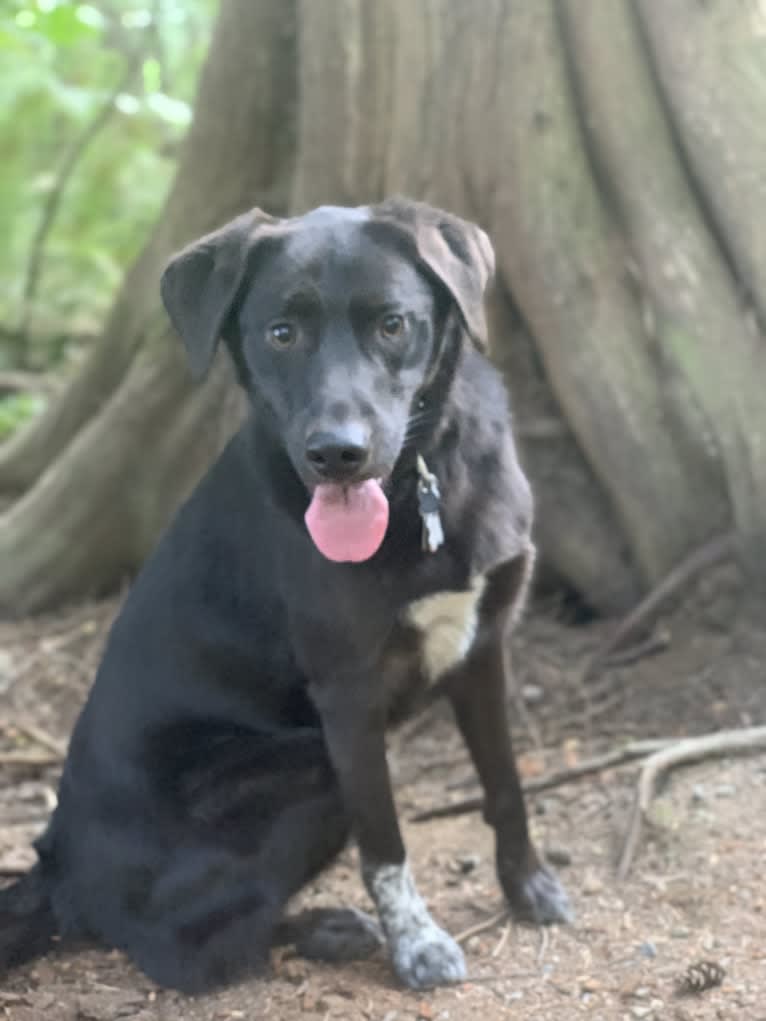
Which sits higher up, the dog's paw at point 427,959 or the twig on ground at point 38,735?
the dog's paw at point 427,959

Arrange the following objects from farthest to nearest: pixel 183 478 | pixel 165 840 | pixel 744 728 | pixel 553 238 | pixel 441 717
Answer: pixel 183 478 → pixel 441 717 → pixel 553 238 → pixel 744 728 → pixel 165 840

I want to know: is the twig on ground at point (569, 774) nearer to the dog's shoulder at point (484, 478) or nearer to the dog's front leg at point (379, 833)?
the dog's front leg at point (379, 833)

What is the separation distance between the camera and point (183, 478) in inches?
198

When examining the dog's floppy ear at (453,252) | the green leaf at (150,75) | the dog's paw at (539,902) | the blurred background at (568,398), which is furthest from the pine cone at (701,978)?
the green leaf at (150,75)

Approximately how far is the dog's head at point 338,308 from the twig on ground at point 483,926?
1.21 metres

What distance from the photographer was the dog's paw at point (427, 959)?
2816 mm

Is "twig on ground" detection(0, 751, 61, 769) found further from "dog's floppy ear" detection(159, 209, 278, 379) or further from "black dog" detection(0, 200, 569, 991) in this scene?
"dog's floppy ear" detection(159, 209, 278, 379)

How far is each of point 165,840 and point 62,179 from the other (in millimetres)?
5706

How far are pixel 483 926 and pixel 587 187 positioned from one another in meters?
2.37

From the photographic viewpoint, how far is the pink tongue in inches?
101

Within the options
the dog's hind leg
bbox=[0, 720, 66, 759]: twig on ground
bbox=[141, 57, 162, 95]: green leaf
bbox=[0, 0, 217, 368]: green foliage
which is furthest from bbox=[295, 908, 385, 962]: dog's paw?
bbox=[141, 57, 162, 95]: green leaf

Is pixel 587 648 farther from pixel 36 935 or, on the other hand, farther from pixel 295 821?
pixel 36 935

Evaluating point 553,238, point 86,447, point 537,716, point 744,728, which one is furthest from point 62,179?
point 744,728

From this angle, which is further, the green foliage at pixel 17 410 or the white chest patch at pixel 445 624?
the green foliage at pixel 17 410
